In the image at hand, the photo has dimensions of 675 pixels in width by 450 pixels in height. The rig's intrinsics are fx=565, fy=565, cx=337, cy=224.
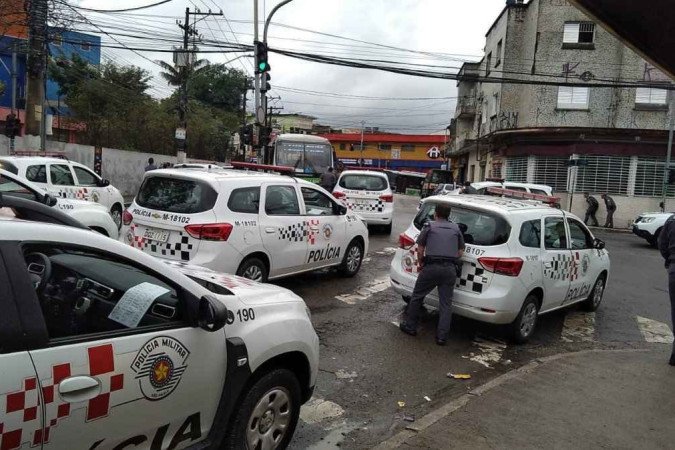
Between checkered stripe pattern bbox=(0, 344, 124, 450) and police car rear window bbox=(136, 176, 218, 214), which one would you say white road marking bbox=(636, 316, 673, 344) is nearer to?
police car rear window bbox=(136, 176, 218, 214)

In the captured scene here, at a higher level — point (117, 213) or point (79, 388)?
point (79, 388)

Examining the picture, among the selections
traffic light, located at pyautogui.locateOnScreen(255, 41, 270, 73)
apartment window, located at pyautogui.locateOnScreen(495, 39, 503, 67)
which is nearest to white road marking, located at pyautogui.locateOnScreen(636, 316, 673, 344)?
traffic light, located at pyautogui.locateOnScreen(255, 41, 270, 73)

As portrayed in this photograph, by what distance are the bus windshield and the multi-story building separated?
357 inches

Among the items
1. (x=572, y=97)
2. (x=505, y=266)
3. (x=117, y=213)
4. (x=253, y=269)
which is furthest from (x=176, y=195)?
(x=572, y=97)

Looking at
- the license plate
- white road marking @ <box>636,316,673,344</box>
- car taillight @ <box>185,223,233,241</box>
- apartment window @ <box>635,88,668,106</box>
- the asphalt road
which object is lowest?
white road marking @ <box>636,316,673,344</box>

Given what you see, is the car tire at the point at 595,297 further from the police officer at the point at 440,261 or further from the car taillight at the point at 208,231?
the car taillight at the point at 208,231

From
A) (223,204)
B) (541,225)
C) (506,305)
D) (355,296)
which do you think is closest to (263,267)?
(223,204)

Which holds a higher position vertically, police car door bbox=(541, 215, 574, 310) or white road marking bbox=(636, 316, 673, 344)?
police car door bbox=(541, 215, 574, 310)

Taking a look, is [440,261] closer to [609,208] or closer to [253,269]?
[253,269]

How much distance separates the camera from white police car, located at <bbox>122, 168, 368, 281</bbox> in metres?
6.63

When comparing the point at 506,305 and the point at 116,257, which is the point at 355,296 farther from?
the point at 116,257

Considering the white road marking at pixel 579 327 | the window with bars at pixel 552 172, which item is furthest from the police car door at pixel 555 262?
the window with bars at pixel 552 172

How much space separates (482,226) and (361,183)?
8.52 metres

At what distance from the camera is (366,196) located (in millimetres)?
14805
